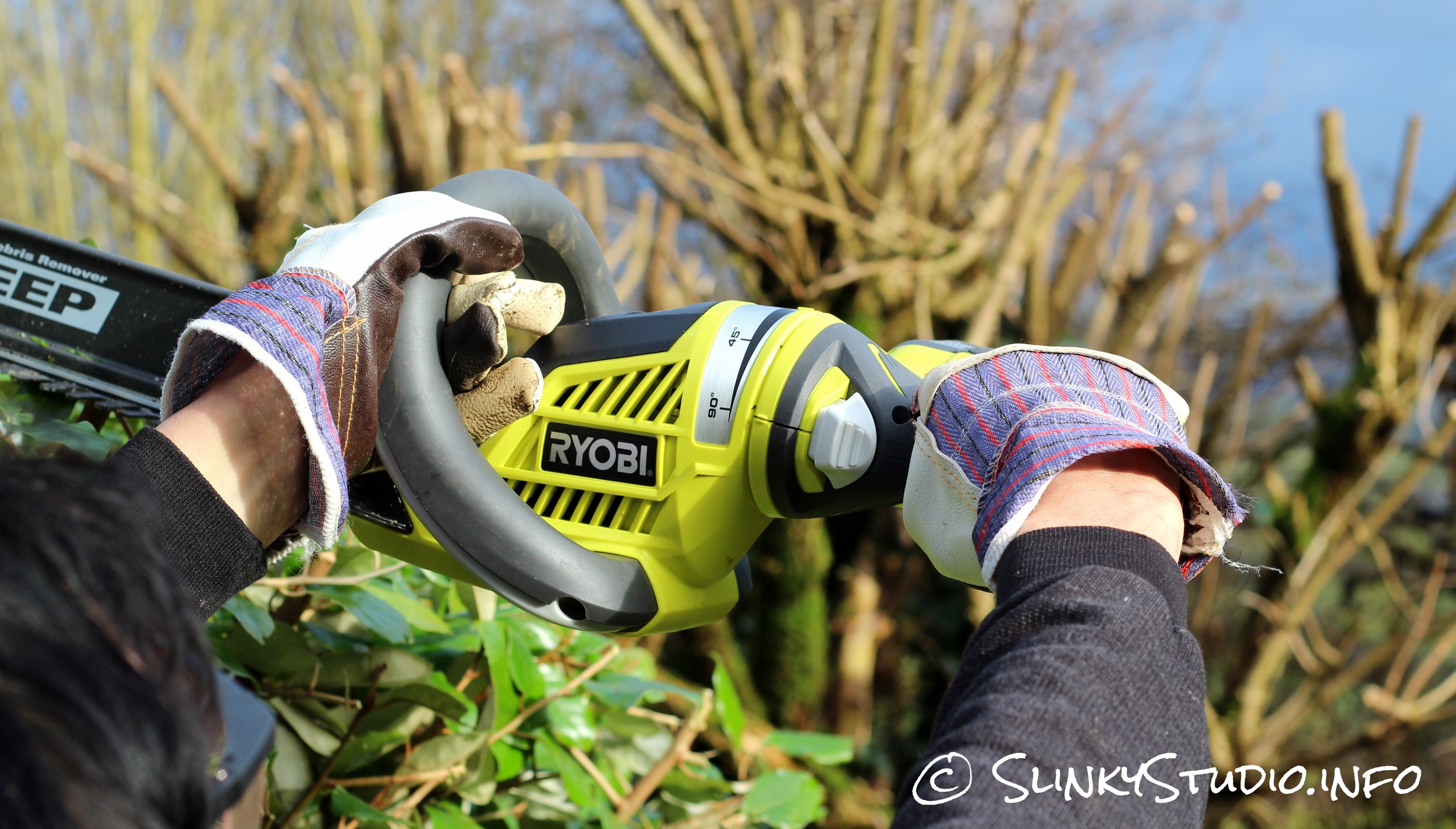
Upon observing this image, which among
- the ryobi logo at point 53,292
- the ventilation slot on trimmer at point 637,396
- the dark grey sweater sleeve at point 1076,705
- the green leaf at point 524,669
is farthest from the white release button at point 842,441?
the ryobi logo at point 53,292

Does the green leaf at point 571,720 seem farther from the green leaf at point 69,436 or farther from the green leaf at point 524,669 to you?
the green leaf at point 69,436

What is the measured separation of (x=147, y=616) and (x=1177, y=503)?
24.7 inches

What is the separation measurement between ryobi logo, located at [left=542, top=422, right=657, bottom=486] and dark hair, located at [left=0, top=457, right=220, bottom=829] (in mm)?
544

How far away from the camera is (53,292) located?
1000mm

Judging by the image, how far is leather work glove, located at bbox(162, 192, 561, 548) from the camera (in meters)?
0.74

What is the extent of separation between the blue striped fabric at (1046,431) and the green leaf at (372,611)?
55 centimetres

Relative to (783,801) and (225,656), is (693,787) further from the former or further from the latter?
(225,656)

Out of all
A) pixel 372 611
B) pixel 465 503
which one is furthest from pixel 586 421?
pixel 372 611

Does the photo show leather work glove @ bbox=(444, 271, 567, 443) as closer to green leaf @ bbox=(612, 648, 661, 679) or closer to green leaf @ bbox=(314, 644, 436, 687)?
green leaf @ bbox=(314, 644, 436, 687)

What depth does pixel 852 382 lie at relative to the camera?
0.93 meters

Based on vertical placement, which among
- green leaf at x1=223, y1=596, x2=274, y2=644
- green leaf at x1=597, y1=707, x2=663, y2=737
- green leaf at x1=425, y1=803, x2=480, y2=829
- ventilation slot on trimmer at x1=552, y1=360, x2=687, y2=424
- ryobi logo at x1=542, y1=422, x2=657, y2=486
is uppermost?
ventilation slot on trimmer at x1=552, y1=360, x2=687, y2=424

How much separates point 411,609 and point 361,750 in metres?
0.15

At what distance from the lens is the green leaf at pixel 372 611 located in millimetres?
955

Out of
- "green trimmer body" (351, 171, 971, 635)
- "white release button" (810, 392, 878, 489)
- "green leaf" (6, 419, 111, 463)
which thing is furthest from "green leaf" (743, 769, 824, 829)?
"green leaf" (6, 419, 111, 463)
